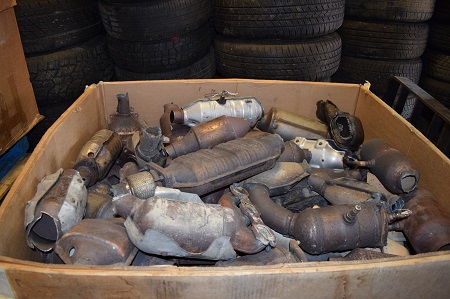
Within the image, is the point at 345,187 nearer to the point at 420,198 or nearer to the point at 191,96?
the point at 420,198

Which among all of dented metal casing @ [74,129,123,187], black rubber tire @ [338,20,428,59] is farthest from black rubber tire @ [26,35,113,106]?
black rubber tire @ [338,20,428,59]

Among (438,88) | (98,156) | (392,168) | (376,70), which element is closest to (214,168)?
(98,156)

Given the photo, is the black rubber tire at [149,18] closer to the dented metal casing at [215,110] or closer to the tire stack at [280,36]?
the tire stack at [280,36]

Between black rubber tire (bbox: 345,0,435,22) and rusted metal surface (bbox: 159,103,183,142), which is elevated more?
black rubber tire (bbox: 345,0,435,22)

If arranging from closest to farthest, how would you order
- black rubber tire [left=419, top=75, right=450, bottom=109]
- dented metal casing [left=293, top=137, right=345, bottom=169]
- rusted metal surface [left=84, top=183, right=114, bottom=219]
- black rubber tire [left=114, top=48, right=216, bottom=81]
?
rusted metal surface [left=84, top=183, right=114, bottom=219]
dented metal casing [left=293, top=137, right=345, bottom=169]
black rubber tire [left=114, top=48, right=216, bottom=81]
black rubber tire [left=419, top=75, right=450, bottom=109]

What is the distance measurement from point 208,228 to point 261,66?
151 cm

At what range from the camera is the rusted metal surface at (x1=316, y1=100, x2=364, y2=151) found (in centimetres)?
147

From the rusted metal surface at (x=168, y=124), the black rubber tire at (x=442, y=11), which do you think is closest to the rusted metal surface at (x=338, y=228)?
the rusted metal surface at (x=168, y=124)

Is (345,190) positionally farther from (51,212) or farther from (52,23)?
(52,23)

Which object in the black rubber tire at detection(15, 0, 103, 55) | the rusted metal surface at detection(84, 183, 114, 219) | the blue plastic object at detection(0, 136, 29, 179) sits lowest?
the blue plastic object at detection(0, 136, 29, 179)

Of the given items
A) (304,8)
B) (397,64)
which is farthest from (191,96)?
(397,64)

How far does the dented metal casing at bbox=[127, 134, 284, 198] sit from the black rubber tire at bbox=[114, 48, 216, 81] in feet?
4.36

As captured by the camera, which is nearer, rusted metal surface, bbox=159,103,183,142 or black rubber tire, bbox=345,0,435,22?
rusted metal surface, bbox=159,103,183,142

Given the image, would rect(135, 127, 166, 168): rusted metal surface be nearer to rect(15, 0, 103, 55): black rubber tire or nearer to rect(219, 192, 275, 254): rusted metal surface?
rect(219, 192, 275, 254): rusted metal surface
